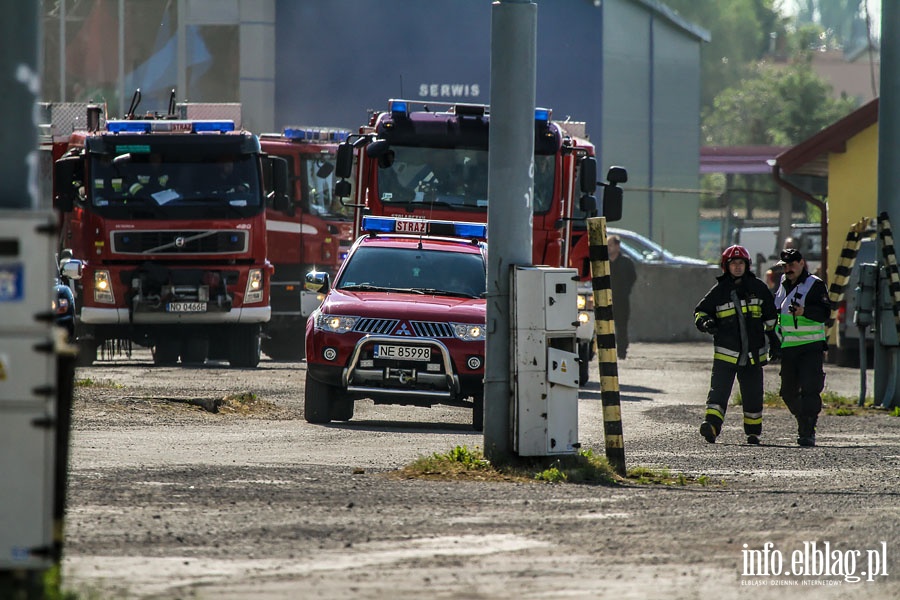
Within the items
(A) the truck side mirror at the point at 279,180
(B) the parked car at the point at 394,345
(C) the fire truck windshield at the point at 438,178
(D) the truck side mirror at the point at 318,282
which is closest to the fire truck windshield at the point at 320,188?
(A) the truck side mirror at the point at 279,180

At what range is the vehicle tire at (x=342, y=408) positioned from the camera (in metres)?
15.9

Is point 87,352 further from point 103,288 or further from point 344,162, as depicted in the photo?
point 344,162

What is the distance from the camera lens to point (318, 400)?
51.4 ft

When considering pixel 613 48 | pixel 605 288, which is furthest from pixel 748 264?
pixel 613 48

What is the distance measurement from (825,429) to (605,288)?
581 cm

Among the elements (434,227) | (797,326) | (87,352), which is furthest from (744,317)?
(87,352)

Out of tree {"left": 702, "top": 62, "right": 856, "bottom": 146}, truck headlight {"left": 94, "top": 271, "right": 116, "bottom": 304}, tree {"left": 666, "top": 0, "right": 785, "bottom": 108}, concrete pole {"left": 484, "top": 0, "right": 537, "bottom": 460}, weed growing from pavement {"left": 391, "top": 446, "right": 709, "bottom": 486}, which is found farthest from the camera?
tree {"left": 666, "top": 0, "right": 785, "bottom": 108}

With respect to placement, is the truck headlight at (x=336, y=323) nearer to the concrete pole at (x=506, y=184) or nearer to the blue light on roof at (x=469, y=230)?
the blue light on roof at (x=469, y=230)

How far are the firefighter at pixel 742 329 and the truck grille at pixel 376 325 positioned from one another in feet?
8.97

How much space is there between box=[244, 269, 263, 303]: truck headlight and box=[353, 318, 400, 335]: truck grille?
771 cm

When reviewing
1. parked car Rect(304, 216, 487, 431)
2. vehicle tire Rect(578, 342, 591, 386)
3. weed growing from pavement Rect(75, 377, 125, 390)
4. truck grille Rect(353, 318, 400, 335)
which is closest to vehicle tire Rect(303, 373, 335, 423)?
parked car Rect(304, 216, 487, 431)

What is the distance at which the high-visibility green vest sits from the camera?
15266mm

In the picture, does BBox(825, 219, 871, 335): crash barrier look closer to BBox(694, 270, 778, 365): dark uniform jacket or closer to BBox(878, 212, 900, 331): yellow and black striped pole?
BBox(878, 212, 900, 331): yellow and black striped pole

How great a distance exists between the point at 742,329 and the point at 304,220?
472 inches
